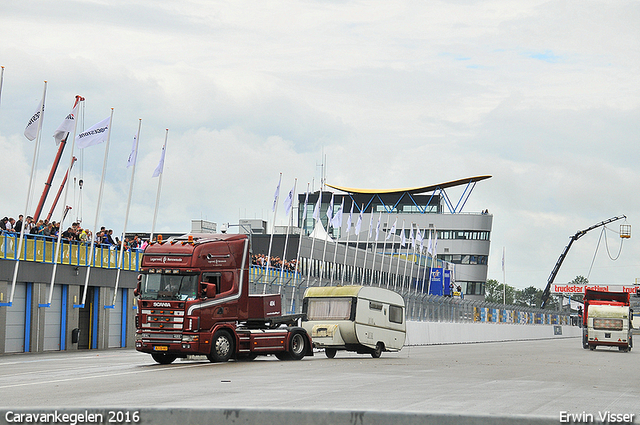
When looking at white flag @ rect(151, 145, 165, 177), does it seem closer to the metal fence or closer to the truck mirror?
the metal fence

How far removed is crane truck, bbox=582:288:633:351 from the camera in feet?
151

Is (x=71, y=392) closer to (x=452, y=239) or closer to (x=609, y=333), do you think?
(x=609, y=333)

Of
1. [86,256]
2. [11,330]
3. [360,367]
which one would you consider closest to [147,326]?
[360,367]

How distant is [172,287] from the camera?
23.1m

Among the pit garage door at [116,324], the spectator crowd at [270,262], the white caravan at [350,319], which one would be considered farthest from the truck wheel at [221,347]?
the spectator crowd at [270,262]

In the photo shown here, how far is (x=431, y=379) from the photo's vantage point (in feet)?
60.3

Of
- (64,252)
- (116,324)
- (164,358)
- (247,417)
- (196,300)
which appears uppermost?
(64,252)

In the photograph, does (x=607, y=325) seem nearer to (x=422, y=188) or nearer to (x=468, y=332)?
(x=468, y=332)

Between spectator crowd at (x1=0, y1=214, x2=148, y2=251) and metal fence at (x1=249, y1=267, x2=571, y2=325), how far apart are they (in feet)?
20.2

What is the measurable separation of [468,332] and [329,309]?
2941 cm

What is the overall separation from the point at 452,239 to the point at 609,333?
85.7m

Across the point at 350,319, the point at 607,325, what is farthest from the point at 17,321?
the point at 607,325

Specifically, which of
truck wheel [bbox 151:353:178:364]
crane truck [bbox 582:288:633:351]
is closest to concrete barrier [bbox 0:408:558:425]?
truck wheel [bbox 151:353:178:364]

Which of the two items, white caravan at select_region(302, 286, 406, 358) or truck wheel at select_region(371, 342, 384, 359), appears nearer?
white caravan at select_region(302, 286, 406, 358)
